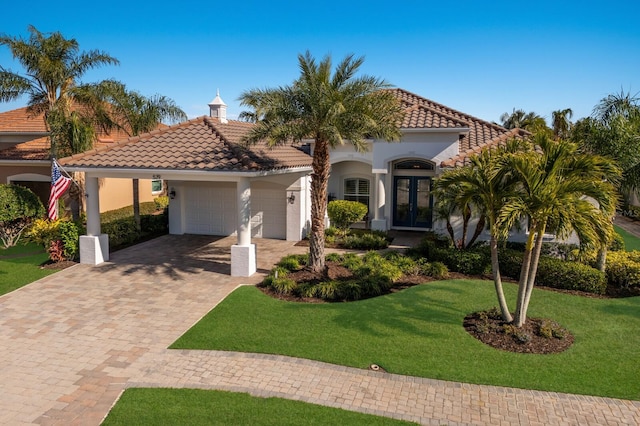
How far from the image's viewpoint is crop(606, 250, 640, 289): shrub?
1290 cm

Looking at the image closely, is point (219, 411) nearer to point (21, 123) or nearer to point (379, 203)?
point (379, 203)

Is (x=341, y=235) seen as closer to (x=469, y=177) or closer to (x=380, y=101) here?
(x=380, y=101)

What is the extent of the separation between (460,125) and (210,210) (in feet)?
37.0

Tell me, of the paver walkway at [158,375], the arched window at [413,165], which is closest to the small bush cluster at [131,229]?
the paver walkway at [158,375]

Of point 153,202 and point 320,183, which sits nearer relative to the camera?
point 320,183

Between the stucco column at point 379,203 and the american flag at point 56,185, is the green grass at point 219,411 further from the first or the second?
the stucco column at point 379,203

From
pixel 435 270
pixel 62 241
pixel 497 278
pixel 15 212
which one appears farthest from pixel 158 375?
pixel 15 212

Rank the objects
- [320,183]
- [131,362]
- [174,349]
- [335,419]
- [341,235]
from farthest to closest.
→ [341,235] → [320,183] → [174,349] → [131,362] → [335,419]

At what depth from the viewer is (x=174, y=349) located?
9320 mm

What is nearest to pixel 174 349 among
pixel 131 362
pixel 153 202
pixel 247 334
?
pixel 131 362

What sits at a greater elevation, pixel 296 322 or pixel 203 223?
pixel 203 223

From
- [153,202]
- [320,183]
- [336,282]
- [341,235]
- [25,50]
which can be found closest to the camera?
[336,282]

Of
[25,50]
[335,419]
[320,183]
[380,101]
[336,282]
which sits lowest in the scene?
[335,419]

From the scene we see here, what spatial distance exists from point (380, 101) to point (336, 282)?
5.13 metres
